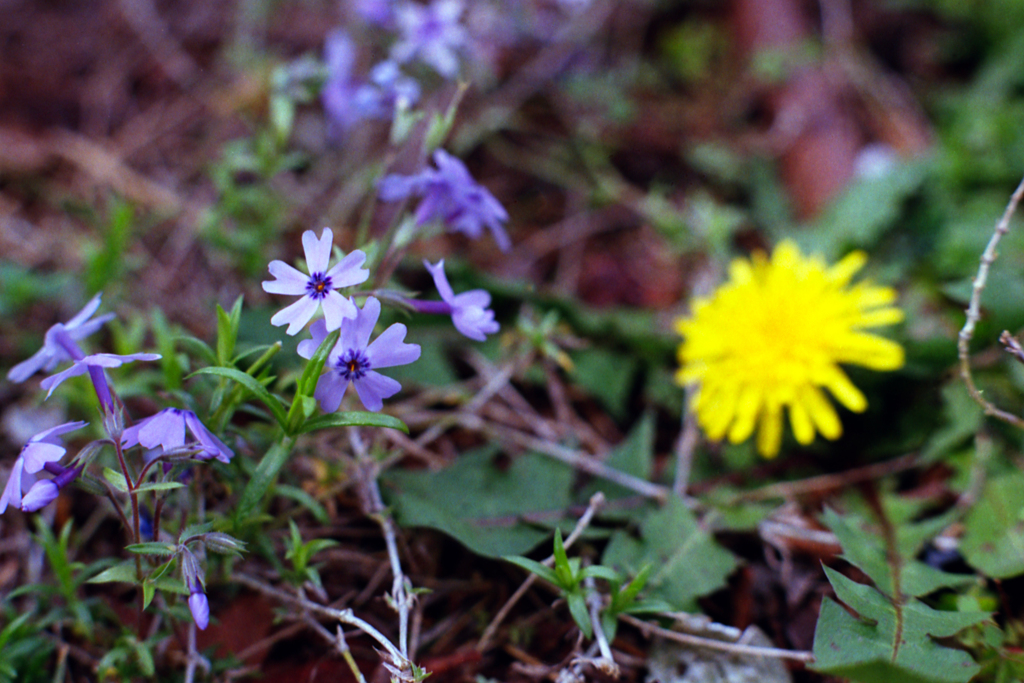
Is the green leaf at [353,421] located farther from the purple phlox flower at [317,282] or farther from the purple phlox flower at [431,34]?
the purple phlox flower at [431,34]

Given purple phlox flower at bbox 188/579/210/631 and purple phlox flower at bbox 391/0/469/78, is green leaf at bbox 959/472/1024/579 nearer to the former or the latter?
purple phlox flower at bbox 188/579/210/631

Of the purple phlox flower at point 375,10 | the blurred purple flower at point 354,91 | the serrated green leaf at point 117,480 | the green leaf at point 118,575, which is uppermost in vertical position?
the purple phlox flower at point 375,10

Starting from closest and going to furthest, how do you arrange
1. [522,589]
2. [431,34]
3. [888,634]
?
[888,634]
[522,589]
[431,34]

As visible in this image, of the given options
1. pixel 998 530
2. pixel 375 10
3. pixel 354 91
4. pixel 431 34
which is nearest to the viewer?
pixel 998 530

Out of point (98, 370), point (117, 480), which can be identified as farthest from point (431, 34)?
point (117, 480)

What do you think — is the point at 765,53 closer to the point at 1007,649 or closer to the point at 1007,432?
the point at 1007,432

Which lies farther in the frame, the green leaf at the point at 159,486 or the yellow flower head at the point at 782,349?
the yellow flower head at the point at 782,349

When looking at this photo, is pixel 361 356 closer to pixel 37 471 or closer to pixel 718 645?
pixel 37 471

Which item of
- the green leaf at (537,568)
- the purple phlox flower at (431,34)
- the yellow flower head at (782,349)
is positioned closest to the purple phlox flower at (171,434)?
the green leaf at (537,568)
